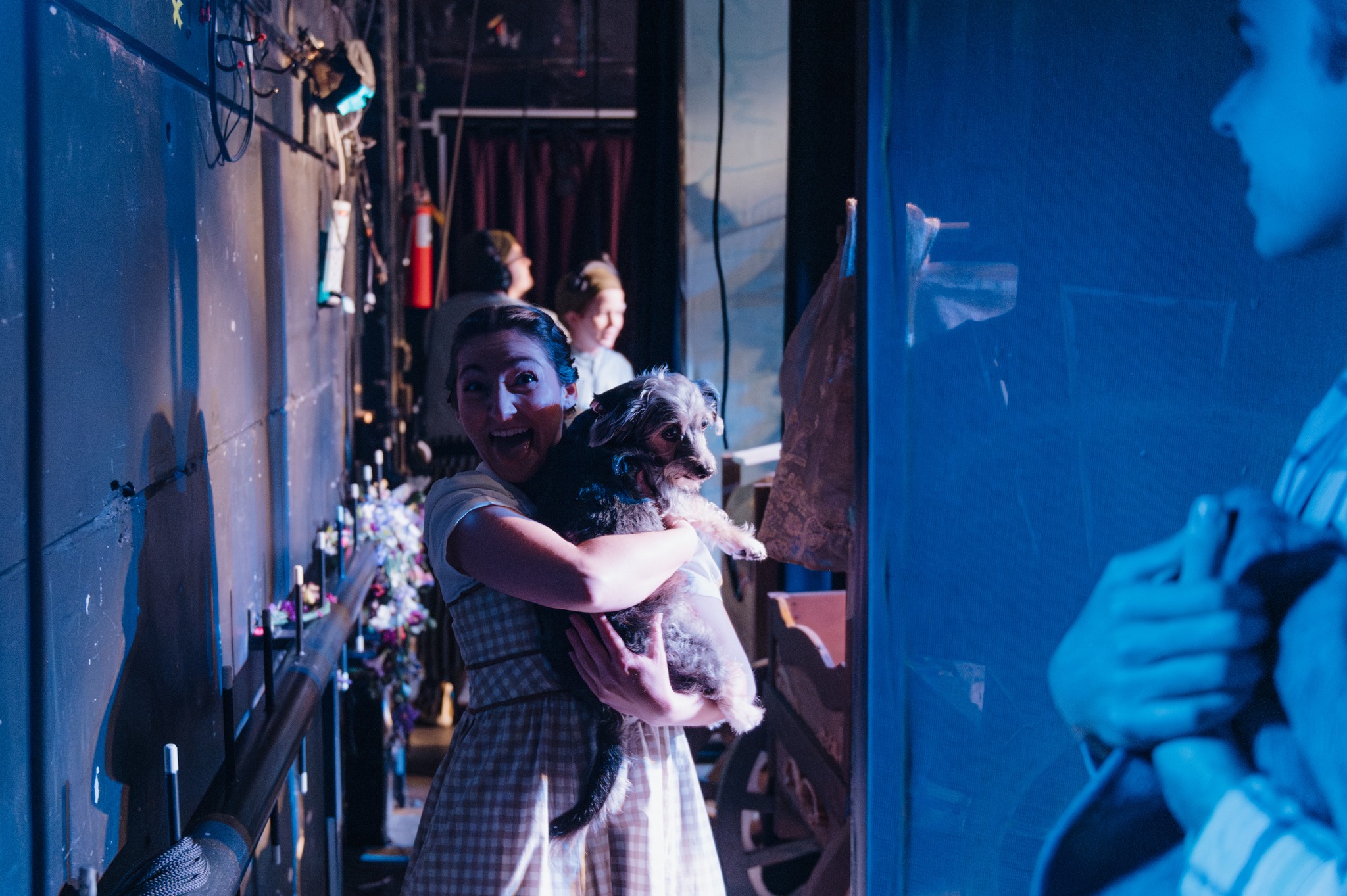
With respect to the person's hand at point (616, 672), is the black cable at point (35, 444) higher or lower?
higher

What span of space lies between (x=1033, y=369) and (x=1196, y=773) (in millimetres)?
384

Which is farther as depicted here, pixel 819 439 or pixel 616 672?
pixel 819 439

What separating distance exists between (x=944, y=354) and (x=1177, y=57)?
33 cm

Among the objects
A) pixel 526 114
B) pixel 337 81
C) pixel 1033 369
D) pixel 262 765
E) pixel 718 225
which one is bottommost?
pixel 262 765

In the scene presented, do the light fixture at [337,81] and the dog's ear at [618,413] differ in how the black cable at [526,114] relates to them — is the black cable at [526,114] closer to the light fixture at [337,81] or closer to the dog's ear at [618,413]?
the light fixture at [337,81]

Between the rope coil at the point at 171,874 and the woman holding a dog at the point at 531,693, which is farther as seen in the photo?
the woman holding a dog at the point at 531,693

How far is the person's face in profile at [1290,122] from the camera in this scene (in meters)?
0.79

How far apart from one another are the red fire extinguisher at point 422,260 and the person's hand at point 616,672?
3913 mm

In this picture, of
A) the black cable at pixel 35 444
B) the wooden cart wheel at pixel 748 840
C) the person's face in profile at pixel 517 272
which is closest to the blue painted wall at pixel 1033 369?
the black cable at pixel 35 444

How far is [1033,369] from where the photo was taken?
997mm

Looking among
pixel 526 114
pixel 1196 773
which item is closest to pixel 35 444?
pixel 1196 773

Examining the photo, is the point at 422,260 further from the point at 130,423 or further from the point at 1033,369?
the point at 1033,369

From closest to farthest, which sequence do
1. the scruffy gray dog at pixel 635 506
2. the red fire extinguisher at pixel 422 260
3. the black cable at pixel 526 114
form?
the scruffy gray dog at pixel 635 506 < the red fire extinguisher at pixel 422 260 < the black cable at pixel 526 114

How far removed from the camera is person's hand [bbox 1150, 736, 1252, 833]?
0.77 meters
